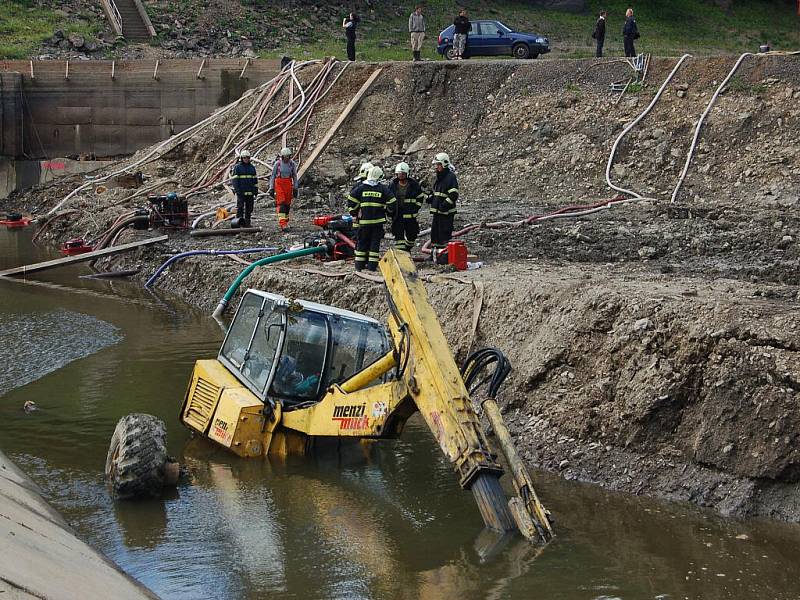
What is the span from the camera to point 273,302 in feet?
34.9

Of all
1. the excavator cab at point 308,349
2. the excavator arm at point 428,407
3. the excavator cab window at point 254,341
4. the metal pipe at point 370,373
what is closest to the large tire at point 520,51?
the excavator cab window at point 254,341

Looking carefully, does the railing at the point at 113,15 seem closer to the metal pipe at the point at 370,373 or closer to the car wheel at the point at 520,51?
the car wheel at the point at 520,51

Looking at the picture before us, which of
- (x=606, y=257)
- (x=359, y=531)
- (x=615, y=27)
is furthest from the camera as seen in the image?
(x=615, y=27)

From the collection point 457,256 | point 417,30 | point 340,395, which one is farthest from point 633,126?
point 340,395

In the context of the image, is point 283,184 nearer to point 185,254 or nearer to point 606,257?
point 185,254

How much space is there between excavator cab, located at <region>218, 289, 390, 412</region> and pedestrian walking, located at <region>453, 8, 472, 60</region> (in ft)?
70.8

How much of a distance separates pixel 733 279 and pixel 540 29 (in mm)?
30866

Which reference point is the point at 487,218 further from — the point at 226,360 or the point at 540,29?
the point at 540,29

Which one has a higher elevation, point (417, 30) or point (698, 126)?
point (417, 30)

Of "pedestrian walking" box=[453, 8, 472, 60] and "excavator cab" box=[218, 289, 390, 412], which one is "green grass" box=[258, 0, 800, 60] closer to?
"pedestrian walking" box=[453, 8, 472, 60]

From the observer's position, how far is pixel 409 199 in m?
16.7

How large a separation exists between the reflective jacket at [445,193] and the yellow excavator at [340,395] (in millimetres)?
6070

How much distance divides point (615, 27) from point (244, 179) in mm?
27296

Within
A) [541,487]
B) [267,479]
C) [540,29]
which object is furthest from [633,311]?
[540,29]
